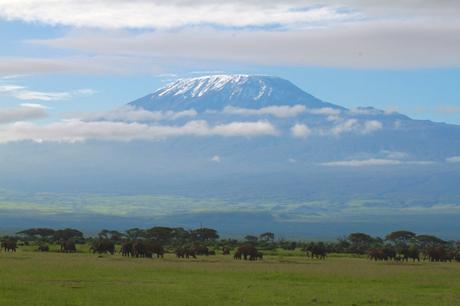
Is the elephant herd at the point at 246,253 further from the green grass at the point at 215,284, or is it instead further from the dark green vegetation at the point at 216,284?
the green grass at the point at 215,284

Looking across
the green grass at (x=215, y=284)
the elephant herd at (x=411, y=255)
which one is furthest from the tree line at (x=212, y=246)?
the green grass at (x=215, y=284)

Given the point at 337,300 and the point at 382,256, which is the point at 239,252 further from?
the point at 337,300

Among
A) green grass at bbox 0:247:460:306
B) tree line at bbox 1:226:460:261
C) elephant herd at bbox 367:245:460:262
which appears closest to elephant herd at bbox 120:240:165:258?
tree line at bbox 1:226:460:261

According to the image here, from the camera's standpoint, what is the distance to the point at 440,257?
59.3m

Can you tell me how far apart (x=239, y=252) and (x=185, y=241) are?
103 ft

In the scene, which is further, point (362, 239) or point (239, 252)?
point (362, 239)

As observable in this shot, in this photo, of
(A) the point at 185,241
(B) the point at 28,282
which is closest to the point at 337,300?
(B) the point at 28,282

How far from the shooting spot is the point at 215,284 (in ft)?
108

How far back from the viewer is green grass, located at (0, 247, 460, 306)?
27.7m

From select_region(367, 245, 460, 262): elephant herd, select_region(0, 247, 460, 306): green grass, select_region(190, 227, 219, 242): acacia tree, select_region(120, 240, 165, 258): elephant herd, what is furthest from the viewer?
select_region(190, 227, 219, 242): acacia tree

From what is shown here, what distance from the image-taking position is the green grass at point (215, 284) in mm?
27673

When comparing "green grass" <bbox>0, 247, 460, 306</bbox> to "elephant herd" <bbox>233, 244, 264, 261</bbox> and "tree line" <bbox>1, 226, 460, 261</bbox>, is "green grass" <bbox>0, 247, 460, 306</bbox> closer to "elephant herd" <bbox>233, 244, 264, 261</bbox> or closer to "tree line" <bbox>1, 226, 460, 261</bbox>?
"elephant herd" <bbox>233, 244, 264, 261</bbox>

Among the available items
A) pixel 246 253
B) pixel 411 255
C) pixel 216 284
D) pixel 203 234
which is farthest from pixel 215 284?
pixel 203 234

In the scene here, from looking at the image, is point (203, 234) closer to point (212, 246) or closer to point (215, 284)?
point (212, 246)
